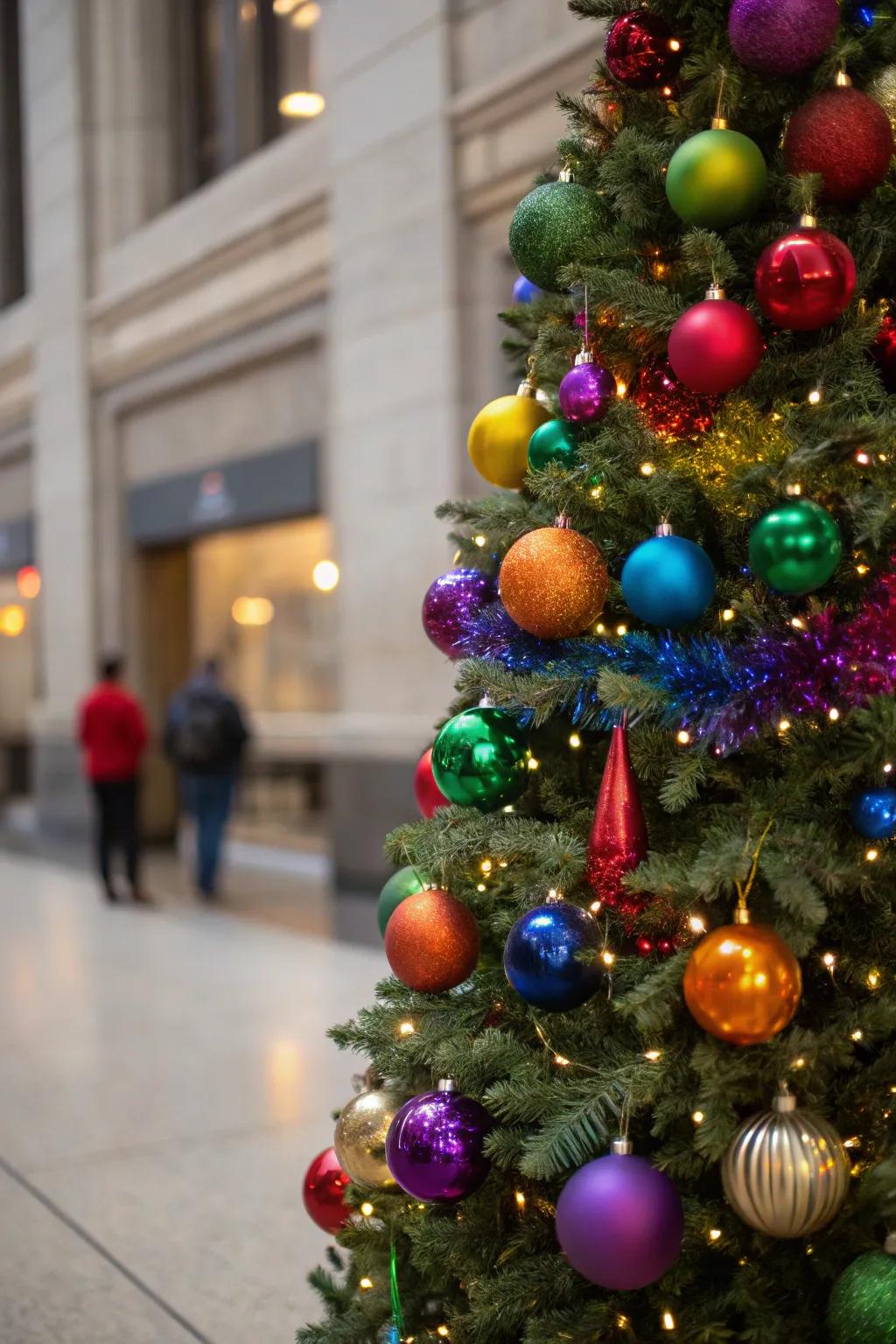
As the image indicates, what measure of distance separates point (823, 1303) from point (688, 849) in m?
0.75

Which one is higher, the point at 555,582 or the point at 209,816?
the point at 555,582

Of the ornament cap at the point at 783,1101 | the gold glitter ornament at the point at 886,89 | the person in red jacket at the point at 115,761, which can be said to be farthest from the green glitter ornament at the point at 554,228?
the person in red jacket at the point at 115,761

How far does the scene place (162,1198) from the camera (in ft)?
14.4

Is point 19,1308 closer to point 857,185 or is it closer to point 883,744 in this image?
point 883,744

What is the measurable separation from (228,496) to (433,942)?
1087cm

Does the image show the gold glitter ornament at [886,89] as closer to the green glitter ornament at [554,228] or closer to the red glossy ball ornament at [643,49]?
the red glossy ball ornament at [643,49]

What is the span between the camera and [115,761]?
35.3 feet

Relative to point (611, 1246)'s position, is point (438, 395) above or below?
above

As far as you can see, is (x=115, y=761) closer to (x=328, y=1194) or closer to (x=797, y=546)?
(x=328, y=1194)

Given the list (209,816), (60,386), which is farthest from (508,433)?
(60,386)

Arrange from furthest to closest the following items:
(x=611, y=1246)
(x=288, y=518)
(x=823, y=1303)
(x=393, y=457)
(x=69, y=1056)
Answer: (x=288, y=518) → (x=393, y=457) → (x=69, y=1056) → (x=823, y=1303) → (x=611, y=1246)

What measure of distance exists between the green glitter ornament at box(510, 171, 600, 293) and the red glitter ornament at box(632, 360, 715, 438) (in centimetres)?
25

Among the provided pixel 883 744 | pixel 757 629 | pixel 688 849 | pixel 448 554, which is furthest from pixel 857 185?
pixel 448 554

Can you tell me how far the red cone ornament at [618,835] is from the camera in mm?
2320
